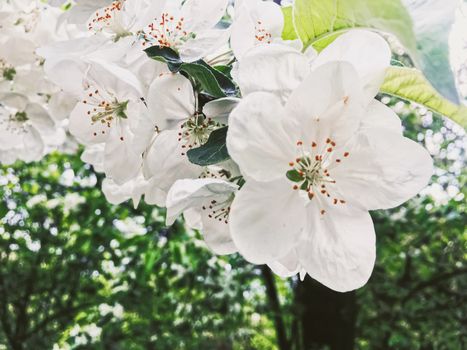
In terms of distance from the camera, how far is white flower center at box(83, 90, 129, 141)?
0.85 m

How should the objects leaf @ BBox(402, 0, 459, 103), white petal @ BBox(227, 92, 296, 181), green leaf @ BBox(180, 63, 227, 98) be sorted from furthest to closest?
green leaf @ BBox(180, 63, 227, 98) < white petal @ BBox(227, 92, 296, 181) < leaf @ BBox(402, 0, 459, 103)

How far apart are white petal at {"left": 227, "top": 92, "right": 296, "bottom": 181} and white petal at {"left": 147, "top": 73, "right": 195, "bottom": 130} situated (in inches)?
7.0

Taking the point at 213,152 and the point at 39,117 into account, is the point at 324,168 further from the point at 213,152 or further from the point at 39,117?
the point at 39,117

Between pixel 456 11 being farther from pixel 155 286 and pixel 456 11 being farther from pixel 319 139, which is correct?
pixel 155 286

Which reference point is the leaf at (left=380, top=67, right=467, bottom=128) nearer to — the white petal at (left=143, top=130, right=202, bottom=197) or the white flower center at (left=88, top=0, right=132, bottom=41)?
the white petal at (left=143, top=130, right=202, bottom=197)

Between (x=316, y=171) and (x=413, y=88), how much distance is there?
0.15 m

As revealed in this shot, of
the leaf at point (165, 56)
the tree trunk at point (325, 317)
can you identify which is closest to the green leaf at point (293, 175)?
the leaf at point (165, 56)

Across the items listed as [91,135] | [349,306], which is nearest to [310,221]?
[91,135]

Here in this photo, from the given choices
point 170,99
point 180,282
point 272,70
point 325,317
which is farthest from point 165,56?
point 325,317

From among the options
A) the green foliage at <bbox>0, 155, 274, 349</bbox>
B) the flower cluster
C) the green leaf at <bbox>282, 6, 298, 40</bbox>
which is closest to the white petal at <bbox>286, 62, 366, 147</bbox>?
the green leaf at <bbox>282, 6, 298, 40</bbox>

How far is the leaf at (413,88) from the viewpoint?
0.60 metres

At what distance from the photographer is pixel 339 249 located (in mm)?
631

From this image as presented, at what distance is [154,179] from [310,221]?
26cm

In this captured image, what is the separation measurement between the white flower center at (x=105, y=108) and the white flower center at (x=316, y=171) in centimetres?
34
